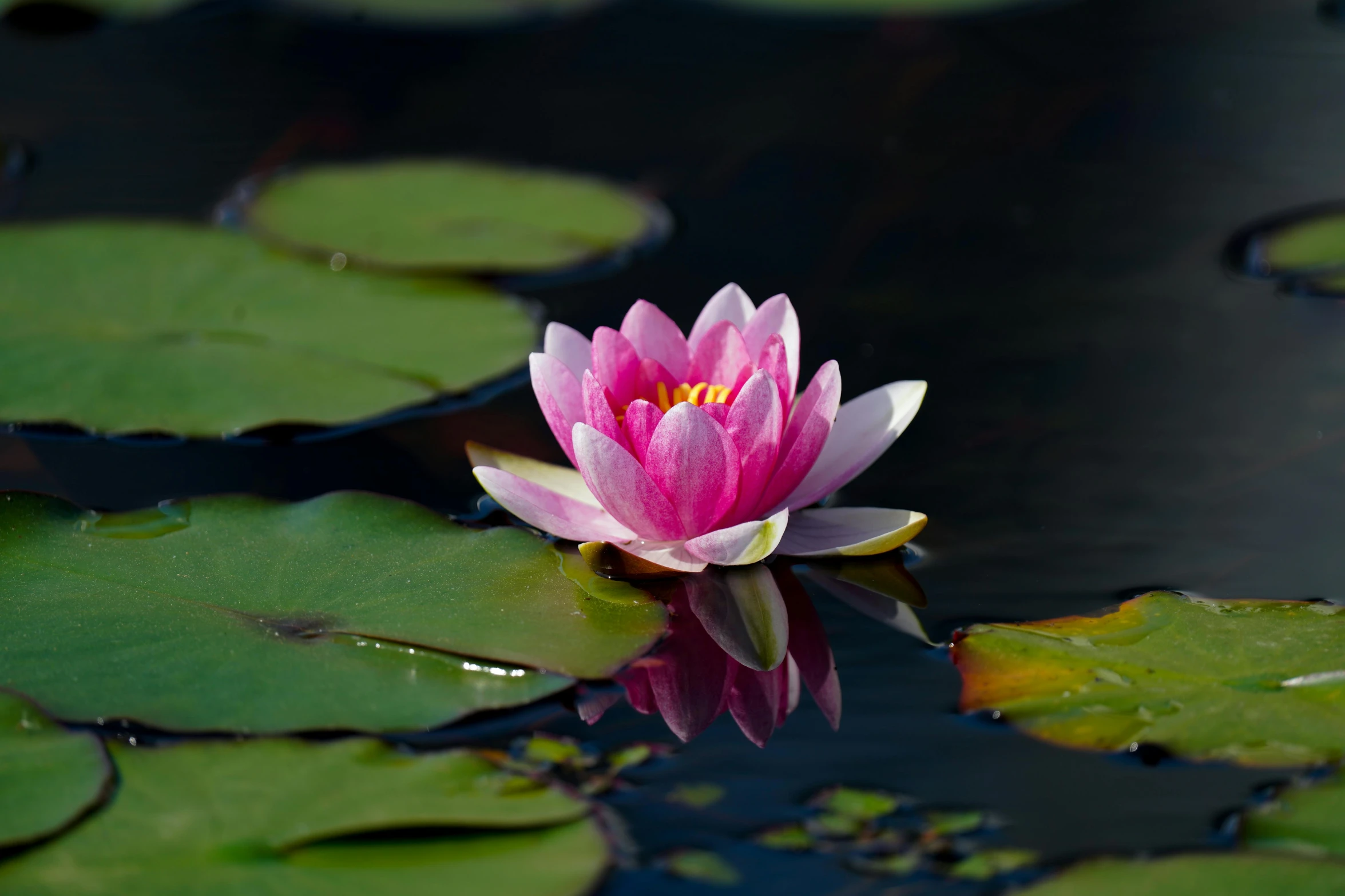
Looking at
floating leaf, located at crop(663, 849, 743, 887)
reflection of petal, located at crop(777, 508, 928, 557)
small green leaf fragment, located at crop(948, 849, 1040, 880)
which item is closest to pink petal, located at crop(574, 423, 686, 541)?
reflection of petal, located at crop(777, 508, 928, 557)

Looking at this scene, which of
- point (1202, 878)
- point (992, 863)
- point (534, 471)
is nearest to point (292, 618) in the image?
point (534, 471)

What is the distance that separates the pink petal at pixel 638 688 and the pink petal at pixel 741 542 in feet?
0.68

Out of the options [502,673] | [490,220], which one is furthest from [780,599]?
[490,220]

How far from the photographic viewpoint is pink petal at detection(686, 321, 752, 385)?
2.00 meters

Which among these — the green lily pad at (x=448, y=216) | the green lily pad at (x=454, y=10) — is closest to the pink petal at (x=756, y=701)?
the green lily pad at (x=448, y=216)

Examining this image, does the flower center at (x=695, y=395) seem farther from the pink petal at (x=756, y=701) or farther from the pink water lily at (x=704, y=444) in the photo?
the pink petal at (x=756, y=701)

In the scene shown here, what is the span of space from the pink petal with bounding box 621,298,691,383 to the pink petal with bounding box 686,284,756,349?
0.03 metres

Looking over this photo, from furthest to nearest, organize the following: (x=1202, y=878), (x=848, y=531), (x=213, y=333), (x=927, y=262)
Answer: (x=927, y=262) → (x=213, y=333) → (x=848, y=531) → (x=1202, y=878)

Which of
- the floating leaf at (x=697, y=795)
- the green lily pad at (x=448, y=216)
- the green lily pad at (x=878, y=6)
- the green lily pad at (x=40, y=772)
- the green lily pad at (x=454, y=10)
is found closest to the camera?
the green lily pad at (x=40, y=772)

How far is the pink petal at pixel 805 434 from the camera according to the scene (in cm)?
188

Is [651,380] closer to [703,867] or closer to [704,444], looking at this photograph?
[704,444]

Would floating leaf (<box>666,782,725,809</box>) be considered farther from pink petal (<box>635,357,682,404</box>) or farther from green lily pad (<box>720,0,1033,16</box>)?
green lily pad (<box>720,0,1033,16</box>)

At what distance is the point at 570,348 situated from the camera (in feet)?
6.97

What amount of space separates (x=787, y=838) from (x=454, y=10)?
12.9 feet
